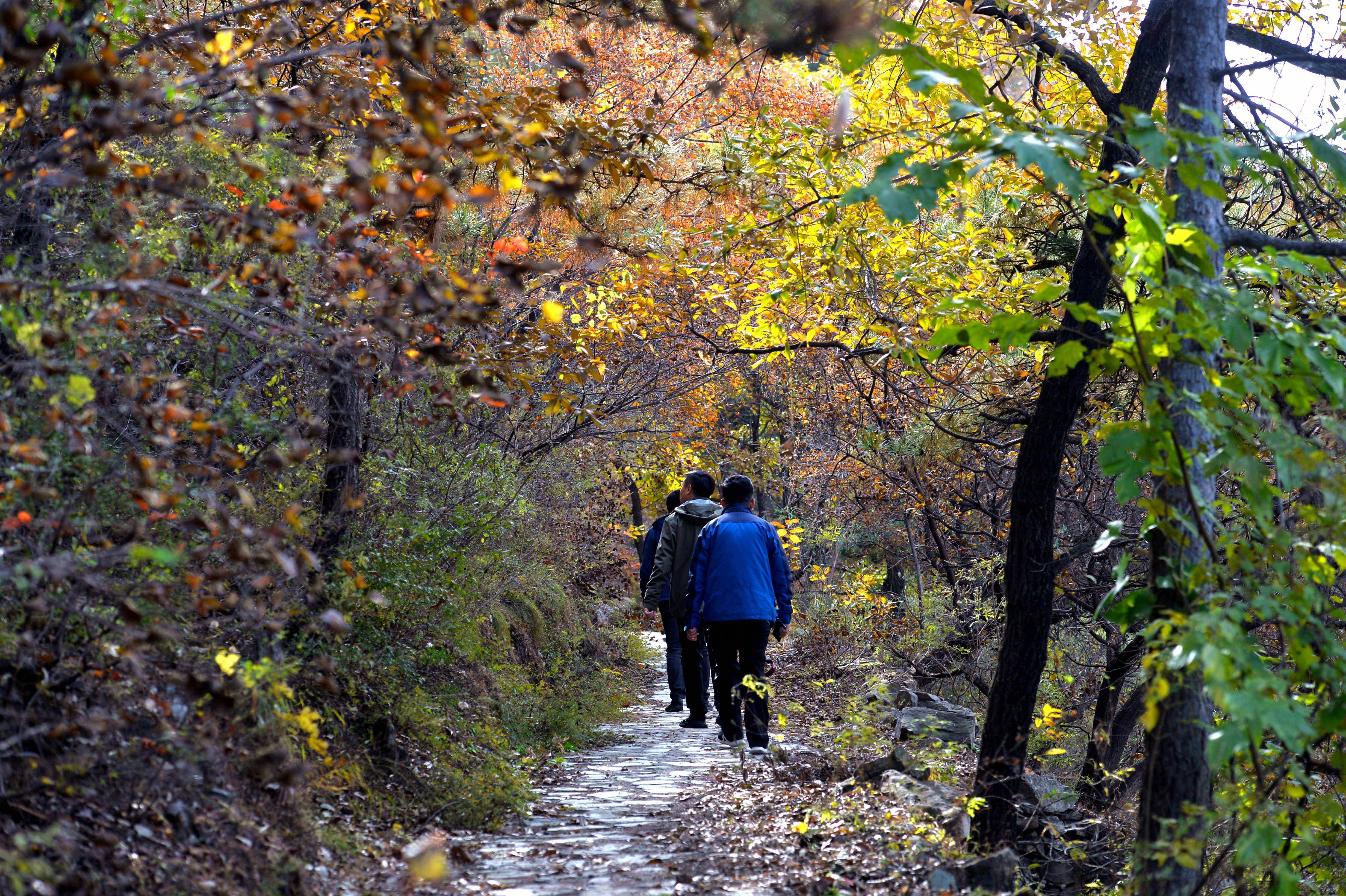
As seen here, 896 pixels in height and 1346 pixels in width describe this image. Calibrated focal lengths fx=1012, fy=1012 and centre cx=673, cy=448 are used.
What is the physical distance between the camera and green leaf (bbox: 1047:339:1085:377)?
13.2ft

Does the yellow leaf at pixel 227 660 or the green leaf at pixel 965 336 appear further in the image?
the green leaf at pixel 965 336

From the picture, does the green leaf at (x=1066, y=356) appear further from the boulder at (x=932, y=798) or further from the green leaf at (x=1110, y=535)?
the boulder at (x=932, y=798)

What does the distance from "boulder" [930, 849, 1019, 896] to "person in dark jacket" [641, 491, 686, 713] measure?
203 inches

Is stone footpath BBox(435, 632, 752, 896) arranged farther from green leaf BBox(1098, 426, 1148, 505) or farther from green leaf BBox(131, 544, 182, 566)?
green leaf BBox(1098, 426, 1148, 505)

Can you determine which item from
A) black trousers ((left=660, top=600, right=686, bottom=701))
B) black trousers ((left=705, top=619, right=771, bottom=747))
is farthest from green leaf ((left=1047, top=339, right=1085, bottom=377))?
black trousers ((left=660, top=600, right=686, bottom=701))

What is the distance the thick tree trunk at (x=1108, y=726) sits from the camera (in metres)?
8.20

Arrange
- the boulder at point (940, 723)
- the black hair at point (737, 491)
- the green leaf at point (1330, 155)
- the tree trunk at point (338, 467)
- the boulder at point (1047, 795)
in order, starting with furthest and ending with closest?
1. the black hair at point (737, 491)
2. the boulder at point (940, 723)
3. the boulder at point (1047, 795)
4. the tree trunk at point (338, 467)
5. the green leaf at point (1330, 155)

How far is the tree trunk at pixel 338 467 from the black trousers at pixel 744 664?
10.1 ft

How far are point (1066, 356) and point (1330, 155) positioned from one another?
1199 millimetres

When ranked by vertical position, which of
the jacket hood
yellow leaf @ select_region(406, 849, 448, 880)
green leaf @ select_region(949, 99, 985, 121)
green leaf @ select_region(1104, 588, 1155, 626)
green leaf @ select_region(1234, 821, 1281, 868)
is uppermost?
green leaf @ select_region(949, 99, 985, 121)

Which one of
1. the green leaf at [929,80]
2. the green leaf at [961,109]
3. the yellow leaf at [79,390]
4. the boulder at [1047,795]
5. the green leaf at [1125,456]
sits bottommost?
the boulder at [1047,795]

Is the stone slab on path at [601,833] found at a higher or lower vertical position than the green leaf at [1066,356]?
lower

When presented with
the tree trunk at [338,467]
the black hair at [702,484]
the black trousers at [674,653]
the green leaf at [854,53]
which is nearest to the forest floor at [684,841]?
the tree trunk at [338,467]

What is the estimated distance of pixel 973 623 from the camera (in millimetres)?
10758
